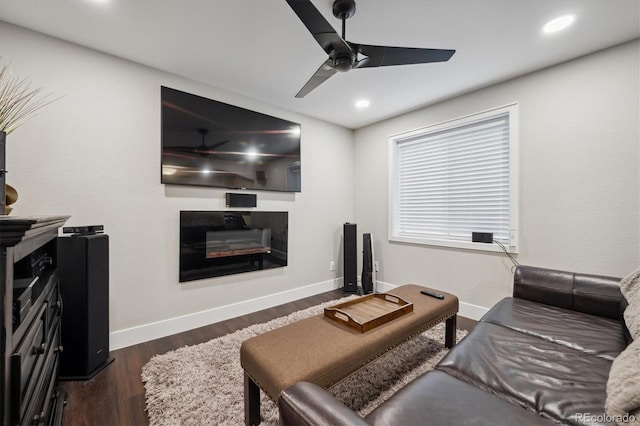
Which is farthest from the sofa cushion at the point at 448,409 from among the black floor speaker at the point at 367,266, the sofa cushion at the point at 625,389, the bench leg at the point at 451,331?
the black floor speaker at the point at 367,266

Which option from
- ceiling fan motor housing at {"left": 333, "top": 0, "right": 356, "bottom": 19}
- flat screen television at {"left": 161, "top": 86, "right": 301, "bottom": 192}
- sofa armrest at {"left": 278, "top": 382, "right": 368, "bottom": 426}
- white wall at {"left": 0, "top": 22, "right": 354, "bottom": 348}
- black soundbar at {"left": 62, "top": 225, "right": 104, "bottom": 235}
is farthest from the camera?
flat screen television at {"left": 161, "top": 86, "right": 301, "bottom": 192}

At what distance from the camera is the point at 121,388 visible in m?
1.80

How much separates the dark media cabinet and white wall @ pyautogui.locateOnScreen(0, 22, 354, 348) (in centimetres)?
77

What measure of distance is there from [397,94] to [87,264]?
3.25m

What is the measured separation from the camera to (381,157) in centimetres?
393

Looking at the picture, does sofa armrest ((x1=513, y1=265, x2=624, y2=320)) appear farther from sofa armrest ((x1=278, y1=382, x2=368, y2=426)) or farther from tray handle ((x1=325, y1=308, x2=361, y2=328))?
sofa armrest ((x1=278, y1=382, x2=368, y2=426))

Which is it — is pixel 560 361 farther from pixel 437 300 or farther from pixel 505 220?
pixel 505 220

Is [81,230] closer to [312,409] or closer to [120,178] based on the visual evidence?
[120,178]

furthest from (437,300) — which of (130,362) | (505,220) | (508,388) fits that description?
(130,362)

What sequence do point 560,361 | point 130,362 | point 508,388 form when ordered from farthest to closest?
point 130,362
point 560,361
point 508,388

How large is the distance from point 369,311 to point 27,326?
1721mm

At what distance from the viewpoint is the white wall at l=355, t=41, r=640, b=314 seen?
83.8 inches

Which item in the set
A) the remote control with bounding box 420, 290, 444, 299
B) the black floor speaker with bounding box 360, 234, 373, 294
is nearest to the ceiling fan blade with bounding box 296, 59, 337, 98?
the remote control with bounding box 420, 290, 444, 299

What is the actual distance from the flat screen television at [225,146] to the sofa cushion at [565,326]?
2561 millimetres
